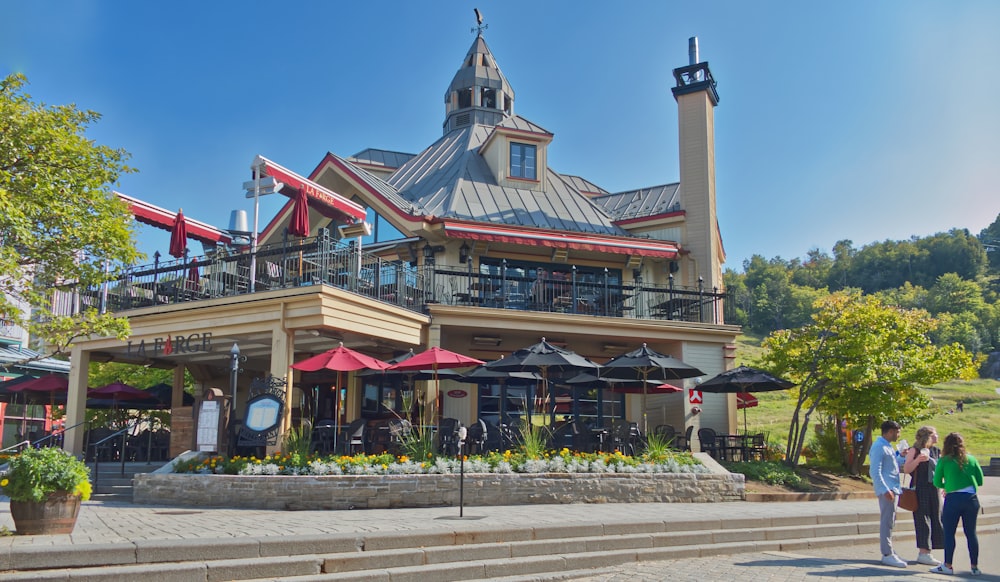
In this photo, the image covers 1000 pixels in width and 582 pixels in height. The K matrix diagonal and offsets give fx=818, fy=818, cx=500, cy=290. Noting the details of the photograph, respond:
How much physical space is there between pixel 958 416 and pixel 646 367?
45821mm

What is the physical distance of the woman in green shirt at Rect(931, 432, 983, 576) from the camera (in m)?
8.41

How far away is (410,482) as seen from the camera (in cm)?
1198

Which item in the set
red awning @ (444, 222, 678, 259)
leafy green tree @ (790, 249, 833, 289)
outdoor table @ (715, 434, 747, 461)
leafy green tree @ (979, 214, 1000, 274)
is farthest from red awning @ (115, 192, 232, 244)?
leafy green tree @ (979, 214, 1000, 274)

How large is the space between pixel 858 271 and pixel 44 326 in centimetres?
11424

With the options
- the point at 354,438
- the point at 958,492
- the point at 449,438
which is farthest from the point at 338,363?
the point at 958,492

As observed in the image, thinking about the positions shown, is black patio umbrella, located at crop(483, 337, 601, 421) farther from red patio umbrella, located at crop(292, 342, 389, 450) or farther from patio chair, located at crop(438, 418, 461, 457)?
red patio umbrella, located at crop(292, 342, 389, 450)

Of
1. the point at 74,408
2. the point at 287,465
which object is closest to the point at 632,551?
the point at 287,465

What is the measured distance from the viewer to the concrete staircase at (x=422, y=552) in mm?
6938

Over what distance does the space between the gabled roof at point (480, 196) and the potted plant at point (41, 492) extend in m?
12.6

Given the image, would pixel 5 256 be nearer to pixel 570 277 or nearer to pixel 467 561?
pixel 467 561

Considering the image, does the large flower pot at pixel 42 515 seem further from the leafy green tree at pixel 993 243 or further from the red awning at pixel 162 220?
the leafy green tree at pixel 993 243

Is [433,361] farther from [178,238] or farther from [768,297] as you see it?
[768,297]

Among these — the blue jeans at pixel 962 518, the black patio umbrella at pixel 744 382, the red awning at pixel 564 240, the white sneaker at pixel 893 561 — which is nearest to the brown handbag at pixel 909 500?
the blue jeans at pixel 962 518

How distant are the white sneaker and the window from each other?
1536 cm
